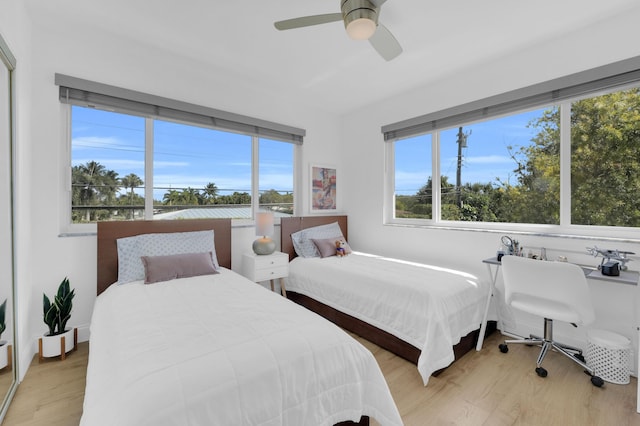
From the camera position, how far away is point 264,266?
305 cm

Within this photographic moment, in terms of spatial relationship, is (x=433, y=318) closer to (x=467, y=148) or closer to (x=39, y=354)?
(x=467, y=148)

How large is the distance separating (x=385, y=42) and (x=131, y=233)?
2.61 metres

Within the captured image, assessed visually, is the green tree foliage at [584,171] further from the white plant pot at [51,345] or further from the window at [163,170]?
the white plant pot at [51,345]

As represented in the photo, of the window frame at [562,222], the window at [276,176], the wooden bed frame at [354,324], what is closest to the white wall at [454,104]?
the window frame at [562,222]

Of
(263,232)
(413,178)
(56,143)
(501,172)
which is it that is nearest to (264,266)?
(263,232)

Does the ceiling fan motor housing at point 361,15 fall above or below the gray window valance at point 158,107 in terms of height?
above

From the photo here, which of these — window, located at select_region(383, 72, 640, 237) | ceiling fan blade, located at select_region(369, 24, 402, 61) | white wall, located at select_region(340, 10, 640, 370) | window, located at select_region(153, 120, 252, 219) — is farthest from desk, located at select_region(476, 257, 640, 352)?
window, located at select_region(153, 120, 252, 219)

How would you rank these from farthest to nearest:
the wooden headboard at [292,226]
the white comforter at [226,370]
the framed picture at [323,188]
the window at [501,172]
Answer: the framed picture at [323,188] < the wooden headboard at [292,226] < the window at [501,172] < the white comforter at [226,370]

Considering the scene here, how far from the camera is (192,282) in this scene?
7.44ft

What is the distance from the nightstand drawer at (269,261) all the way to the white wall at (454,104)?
4.61ft

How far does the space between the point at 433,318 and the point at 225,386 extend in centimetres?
150

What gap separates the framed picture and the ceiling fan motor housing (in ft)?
7.99

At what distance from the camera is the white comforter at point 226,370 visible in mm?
1003

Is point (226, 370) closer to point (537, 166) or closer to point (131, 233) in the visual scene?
point (131, 233)
